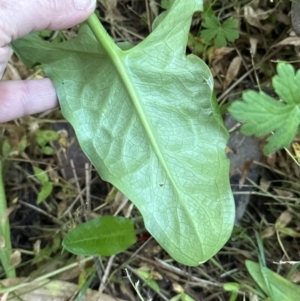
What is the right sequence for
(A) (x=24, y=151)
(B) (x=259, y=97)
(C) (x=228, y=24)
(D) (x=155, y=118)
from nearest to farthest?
(B) (x=259, y=97), (D) (x=155, y=118), (C) (x=228, y=24), (A) (x=24, y=151)

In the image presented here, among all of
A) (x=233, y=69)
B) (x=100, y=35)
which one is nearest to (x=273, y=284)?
(x=233, y=69)

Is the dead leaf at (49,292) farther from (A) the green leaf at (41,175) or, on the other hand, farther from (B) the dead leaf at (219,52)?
(B) the dead leaf at (219,52)

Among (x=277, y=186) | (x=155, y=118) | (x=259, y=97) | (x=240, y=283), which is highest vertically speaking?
(x=259, y=97)

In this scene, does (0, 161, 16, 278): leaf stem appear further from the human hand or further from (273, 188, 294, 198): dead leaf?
(273, 188, 294, 198): dead leaf

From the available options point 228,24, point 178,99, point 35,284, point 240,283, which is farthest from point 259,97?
point 35,284

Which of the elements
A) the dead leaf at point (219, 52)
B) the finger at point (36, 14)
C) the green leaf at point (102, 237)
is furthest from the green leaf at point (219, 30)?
the green leaf at point (102, 237)

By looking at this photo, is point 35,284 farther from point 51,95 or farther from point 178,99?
point 178,99

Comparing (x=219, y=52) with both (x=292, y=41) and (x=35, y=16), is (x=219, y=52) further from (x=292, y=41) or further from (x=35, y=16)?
(x=35, y=16)
